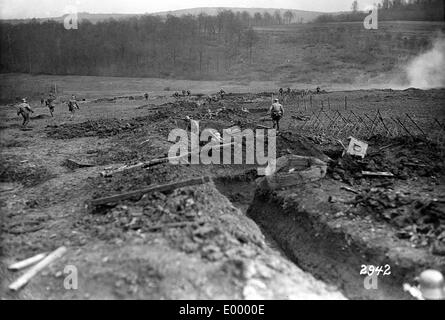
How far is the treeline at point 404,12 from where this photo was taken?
58.3 metres

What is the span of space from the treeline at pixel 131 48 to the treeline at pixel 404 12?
21.5 m

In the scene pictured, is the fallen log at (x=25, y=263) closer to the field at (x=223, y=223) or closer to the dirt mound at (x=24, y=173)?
the field at (x=223, y=223)

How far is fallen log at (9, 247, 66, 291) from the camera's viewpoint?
209 inches

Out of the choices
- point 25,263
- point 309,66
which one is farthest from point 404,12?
point 25,263

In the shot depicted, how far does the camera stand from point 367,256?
6562mm

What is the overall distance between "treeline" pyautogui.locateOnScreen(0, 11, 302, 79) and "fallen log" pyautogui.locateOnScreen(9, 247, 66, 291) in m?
48.3

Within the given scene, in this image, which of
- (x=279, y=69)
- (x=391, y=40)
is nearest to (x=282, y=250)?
(x=279, y=69)

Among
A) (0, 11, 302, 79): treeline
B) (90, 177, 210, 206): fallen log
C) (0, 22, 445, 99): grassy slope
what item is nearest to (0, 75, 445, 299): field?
(90, 177, 210, 206): fallen log

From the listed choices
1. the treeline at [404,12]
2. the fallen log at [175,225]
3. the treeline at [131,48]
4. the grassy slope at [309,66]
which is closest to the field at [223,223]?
the fallen log at [175,225]

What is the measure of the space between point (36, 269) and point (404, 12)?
79267mm

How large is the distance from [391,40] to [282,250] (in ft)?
192

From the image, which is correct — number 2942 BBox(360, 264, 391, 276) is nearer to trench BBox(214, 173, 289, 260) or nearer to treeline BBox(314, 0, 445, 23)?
trench BBox(214, 173, 289, 260)

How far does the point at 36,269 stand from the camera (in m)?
5.64
